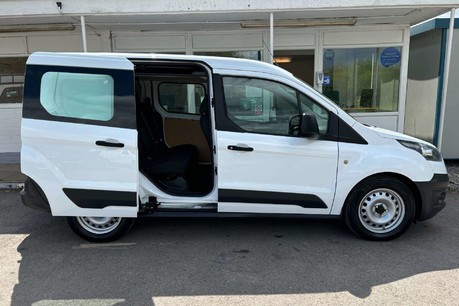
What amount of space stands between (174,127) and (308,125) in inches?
98.9

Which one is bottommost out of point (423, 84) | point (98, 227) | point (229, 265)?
point (229, 265)

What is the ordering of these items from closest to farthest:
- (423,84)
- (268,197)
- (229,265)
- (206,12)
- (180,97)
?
1. (229,265)
2. (268,197)
3. (180,97)
4. (206,12)
5. (423,84)

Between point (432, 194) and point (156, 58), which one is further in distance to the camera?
point (432, 194)

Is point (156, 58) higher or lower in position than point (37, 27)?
lower

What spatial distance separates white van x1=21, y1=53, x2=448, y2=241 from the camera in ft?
12.2

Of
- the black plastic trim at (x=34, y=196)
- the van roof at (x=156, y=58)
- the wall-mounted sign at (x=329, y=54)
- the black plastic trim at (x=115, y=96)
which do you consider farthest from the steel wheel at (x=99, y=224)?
the wall-mounted sign at (x=329, y=54)

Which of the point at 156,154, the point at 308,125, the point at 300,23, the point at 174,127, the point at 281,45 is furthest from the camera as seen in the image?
the point at 281,45

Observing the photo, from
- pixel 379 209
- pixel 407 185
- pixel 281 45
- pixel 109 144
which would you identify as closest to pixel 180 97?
pixel 109 144

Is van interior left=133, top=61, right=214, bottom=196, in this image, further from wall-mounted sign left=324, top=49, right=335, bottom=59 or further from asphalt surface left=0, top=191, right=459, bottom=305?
wall-mounted sign left=324, top=49, right=335, bottom=59

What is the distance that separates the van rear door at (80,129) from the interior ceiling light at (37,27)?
3992 millimetres

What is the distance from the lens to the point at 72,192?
12.4 ft

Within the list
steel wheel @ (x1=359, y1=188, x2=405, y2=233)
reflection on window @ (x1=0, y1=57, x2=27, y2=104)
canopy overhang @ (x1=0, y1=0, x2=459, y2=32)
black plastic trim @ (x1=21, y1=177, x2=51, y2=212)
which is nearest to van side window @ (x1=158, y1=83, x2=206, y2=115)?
canopy overhang @ (x1=0, y1=0, x2=459, y2=32)

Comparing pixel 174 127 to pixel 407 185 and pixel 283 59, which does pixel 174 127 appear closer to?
pixel 407 185

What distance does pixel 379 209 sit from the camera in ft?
13.0
